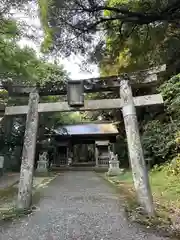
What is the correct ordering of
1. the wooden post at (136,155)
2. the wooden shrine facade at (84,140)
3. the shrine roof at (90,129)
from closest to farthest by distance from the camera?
the wooden post at (136,155), the wooden shrine facade at (84,140), the shrine roof at (90,129)

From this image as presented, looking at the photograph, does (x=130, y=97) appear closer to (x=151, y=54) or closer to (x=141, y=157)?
(x=141, y=157)

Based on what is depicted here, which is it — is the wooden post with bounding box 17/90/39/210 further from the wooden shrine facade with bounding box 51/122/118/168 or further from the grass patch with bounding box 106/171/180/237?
the wooden shrine facade with bounding box 51/122/118/168

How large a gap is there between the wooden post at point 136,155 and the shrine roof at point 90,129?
48.5 feet

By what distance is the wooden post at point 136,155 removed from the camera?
5.87 meters

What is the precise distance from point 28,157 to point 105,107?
2481mm

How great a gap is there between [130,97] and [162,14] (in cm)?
217

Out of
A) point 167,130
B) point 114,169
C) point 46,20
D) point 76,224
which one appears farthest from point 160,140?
point 46,20

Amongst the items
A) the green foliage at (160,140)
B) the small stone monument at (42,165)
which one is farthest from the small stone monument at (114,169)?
the small stone monument at (42,165)

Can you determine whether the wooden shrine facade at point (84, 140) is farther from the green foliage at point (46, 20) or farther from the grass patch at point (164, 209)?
the green foliage at point (46, 20)

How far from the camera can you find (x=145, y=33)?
27.5ft

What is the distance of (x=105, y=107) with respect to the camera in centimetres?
702

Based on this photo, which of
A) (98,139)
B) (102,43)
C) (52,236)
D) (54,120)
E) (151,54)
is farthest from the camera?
(98,139)

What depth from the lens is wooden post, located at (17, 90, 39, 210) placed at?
6.40 meters

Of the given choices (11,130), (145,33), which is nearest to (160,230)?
(145,33)
